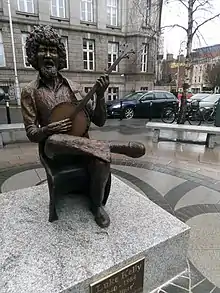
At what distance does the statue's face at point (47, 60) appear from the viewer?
1.92 meters

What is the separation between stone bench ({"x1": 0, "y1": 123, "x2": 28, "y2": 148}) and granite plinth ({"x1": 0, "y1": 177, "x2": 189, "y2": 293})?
3987 mm

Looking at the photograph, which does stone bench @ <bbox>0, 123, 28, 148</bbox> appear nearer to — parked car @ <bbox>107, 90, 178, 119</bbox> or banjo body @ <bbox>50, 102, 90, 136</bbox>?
banjo body @ <bbox>50, 102, 90, 136</bbox>

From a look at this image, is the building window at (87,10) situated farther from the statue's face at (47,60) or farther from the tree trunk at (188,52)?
the statue's face at (47,60)

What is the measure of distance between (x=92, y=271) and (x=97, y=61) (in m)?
18.9

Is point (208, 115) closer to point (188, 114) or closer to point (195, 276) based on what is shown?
point (188, 114)

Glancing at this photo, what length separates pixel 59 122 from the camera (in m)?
1.81

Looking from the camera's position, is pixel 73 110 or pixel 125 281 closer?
pixel 125 281

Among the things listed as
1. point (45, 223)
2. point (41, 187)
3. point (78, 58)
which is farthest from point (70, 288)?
point (78, 58)

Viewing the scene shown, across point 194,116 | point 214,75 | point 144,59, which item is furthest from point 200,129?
point 214,75

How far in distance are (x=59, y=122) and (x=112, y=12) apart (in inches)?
798

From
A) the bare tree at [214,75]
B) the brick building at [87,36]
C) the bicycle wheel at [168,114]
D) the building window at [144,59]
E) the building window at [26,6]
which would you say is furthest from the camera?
the bare tree at [214,75]

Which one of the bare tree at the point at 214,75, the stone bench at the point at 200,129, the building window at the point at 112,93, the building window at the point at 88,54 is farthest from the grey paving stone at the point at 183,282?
the bare tree at the point at 214,75

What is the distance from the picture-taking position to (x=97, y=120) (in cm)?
227

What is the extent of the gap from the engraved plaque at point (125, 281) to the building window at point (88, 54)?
18472 millimetres
